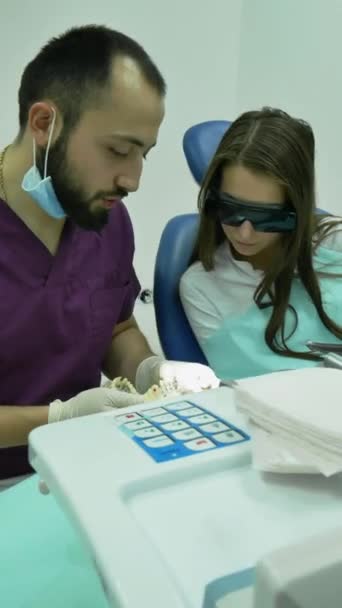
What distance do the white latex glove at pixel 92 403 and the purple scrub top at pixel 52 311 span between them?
0.41 ft

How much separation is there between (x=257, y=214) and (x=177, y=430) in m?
0.78

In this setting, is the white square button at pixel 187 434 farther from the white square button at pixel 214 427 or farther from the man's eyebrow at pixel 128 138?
the man's eyebrow at pixel 128 138

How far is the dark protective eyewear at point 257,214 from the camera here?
1.24 meters

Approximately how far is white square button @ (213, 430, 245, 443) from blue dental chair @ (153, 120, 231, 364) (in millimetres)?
911

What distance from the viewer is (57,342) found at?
1.13 meters

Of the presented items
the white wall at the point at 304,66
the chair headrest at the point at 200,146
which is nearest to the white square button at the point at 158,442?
the chair headrest at the point at 200,146

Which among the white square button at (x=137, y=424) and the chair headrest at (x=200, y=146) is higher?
the chair headrest at (x=200, y=146)

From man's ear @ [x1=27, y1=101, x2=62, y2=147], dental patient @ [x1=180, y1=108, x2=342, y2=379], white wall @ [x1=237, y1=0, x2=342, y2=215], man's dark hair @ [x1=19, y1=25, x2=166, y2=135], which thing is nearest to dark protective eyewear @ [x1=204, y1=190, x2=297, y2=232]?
dental patient @ [x1=180, y1=108, x2=342, y2=379]

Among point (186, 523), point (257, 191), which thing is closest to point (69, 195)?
point (257, 191)

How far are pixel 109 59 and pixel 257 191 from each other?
442mm

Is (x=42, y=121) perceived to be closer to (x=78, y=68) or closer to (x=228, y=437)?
(x=78, y=68)

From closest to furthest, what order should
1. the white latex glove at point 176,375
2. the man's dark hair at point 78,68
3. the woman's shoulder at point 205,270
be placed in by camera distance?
the man's dark hair at point 78,68 < the white latex glove at point 176,375 < the woman's shoulder at point 205,270

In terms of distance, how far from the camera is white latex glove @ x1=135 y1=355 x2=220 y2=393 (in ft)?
3.55

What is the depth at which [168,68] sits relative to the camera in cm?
234
